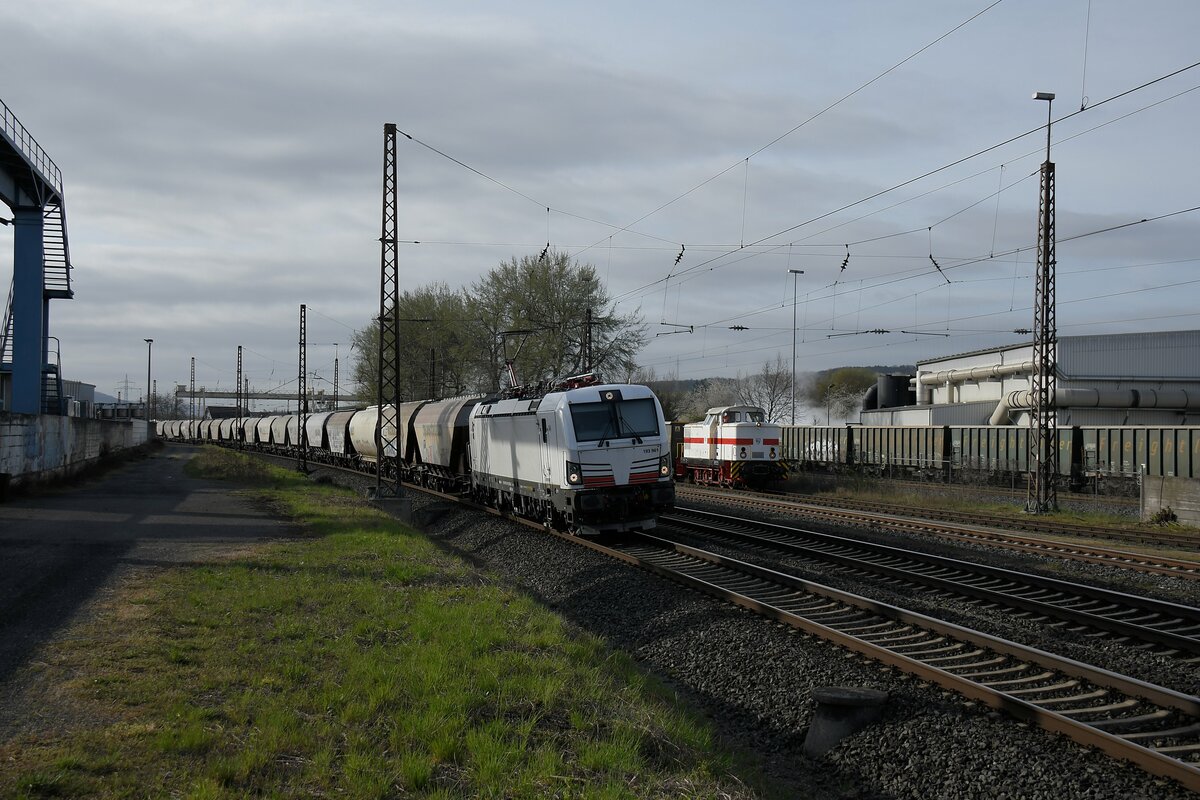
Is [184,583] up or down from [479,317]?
down

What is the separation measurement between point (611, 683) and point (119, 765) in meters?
3.74

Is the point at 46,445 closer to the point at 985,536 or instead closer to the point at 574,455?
the point at 574,455

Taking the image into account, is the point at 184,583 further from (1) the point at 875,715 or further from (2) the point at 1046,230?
(2) the point at 1046,230

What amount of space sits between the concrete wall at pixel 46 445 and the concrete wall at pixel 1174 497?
2718 centimetres

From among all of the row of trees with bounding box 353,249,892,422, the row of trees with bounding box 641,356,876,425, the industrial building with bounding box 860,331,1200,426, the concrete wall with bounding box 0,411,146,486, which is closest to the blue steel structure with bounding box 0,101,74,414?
the concrete wall with bounding box 0,411,146,486

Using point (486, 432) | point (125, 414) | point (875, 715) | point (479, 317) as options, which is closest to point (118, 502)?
point (486, 432)

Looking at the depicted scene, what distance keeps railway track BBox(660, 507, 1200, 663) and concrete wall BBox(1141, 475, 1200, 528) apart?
9.95 meters

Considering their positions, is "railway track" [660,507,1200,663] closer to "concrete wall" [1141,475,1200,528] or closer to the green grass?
the green grass

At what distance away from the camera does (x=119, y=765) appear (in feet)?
16.5

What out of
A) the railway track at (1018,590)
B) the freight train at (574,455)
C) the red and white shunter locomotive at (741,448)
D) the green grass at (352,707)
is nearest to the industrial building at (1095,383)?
the red and white shunter locomotive at (741,448)

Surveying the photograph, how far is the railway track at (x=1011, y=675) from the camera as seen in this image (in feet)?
19.7

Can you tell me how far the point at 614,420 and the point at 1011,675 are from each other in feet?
32.1

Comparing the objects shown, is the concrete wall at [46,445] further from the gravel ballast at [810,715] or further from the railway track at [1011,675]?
the railway track at [1011,675]

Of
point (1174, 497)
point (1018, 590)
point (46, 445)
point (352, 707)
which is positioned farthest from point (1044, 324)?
point (46, 445)
